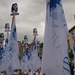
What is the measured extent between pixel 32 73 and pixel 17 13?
7.97 m

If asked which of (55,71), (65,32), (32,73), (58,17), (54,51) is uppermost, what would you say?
(58,17)

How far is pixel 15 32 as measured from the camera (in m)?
13.7

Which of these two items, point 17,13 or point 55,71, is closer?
point 55,71

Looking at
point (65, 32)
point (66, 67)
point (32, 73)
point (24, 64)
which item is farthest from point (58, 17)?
point (24, 64)

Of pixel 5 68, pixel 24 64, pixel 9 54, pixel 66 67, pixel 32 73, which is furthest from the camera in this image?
pixel 24 64

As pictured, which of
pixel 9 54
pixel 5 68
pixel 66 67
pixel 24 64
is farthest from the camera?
pixel 24 64

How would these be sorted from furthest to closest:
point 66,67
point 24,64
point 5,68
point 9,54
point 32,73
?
point 24,64 → point 32,73 → point 5,68 → point 9,54 → point 66,67

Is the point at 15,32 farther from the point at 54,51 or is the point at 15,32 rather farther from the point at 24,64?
the point at 24,64

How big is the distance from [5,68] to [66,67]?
28.0 feet

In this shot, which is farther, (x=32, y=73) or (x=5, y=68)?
(x=32, y=73)

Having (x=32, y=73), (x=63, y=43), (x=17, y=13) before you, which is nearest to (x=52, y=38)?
(x=63, y=43)

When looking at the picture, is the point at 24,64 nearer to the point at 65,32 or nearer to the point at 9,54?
the point at 9,54

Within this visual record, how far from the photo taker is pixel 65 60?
6.17 meters

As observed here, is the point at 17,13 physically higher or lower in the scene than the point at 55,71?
higher
